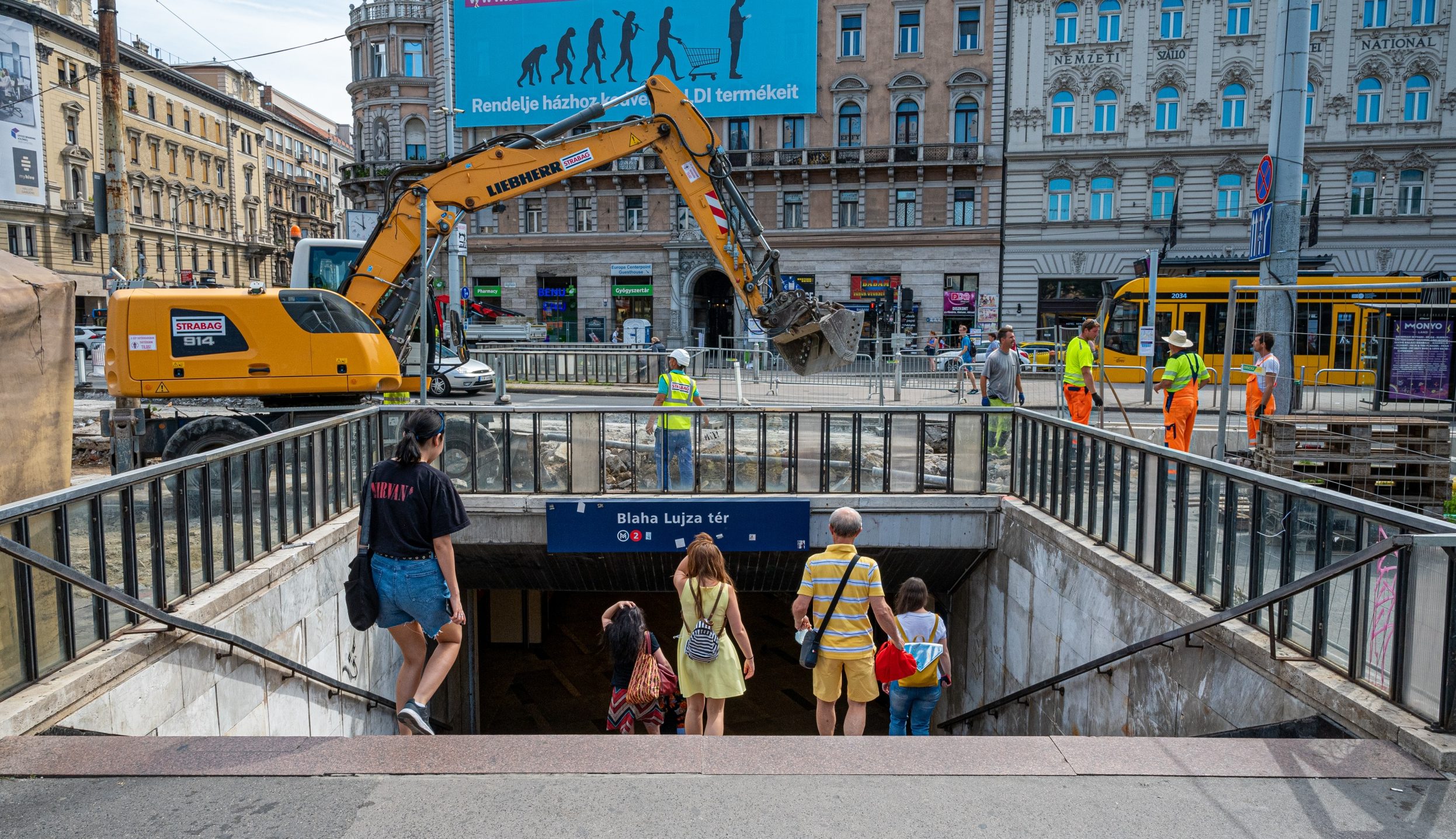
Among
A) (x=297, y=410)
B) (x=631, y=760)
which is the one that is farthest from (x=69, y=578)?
(x=297, y=410)

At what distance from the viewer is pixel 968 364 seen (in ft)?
66.9

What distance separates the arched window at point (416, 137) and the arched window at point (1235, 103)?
34.2 meters

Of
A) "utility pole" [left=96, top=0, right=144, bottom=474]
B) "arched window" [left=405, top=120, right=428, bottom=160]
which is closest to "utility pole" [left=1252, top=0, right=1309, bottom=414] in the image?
"utility pole" [left=96, top=0, right=144, bottom=474]

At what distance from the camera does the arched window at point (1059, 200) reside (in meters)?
40.5

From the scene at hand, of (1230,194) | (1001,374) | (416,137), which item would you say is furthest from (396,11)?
(1001,374)

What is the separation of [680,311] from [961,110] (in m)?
14.2

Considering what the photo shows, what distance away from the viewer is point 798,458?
11430mm

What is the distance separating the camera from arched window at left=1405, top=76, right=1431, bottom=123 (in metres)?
37.2

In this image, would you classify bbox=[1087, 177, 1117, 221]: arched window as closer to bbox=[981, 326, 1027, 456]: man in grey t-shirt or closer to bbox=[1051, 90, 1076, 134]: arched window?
bbox=[1051, 90, 1076, 134]: arched window

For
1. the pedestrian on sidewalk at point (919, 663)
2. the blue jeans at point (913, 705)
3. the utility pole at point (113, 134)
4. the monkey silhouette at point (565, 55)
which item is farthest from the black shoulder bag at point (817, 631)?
the monkey silhouette at point (565, 55)

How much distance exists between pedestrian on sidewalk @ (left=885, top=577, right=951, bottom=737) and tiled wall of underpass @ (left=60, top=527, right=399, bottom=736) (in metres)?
4.26

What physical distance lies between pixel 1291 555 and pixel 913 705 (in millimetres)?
2782

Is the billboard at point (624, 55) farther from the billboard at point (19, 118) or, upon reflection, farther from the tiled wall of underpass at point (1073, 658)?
the tiled wall of underpass at point (1073, 658)

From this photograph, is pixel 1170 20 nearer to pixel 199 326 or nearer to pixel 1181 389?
pixel 1181 389
